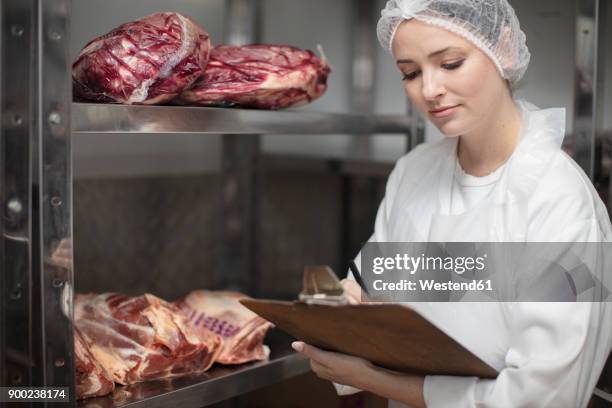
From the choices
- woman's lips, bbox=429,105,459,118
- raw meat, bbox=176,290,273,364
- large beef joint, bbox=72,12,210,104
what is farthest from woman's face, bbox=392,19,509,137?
raw meat, bbox=176,290,273,364

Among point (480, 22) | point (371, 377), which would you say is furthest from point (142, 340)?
point (480, 22)

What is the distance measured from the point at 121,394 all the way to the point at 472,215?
76 centimetres

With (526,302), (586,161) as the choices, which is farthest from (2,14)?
(586,161)

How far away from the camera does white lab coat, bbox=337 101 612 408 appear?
1159 millimetres

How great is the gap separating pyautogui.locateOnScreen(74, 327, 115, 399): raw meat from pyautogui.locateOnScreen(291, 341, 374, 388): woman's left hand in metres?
0.38

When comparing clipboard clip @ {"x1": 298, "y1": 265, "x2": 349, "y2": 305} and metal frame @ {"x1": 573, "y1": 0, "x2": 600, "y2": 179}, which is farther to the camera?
metal frame @ {"x1": 573, "y1": 0, "x2": 600, "y2": 179}

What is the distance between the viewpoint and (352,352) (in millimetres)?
1281

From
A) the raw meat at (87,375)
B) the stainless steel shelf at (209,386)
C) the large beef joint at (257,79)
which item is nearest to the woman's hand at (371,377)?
the stainless steel shelf at (209,386)

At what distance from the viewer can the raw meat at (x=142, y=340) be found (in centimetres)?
146

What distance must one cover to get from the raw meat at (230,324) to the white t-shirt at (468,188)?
21.0 inches

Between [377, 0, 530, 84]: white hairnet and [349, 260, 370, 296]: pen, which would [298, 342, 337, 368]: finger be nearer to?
[349, 260, 370, 296]: pen

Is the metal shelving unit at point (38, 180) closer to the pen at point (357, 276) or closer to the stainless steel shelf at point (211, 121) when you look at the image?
the stainless steel shelf at point (211, 121)

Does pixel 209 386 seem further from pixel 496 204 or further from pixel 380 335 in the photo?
pixel 496 204

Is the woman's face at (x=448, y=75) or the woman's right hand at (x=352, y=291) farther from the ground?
the woman's face at (x=448, y=75)
